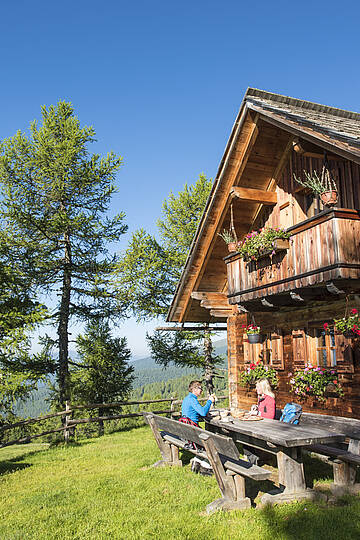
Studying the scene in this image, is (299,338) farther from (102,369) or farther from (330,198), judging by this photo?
(102,369)

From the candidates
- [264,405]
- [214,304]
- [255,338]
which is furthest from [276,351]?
[264,405]

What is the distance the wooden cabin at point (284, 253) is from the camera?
817cm

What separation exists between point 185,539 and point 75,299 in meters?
14.7

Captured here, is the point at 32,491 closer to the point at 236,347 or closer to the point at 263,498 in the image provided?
the point at 263,498

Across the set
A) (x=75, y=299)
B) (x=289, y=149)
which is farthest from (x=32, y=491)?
(x=75, y=299)

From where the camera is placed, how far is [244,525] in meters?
5.47

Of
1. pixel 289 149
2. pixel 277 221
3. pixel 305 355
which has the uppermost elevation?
pixel 289 149

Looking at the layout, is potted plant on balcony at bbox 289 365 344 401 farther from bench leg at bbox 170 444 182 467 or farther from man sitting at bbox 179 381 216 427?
bench leg at bbox 170 444 182 467

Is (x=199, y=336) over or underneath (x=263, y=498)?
over

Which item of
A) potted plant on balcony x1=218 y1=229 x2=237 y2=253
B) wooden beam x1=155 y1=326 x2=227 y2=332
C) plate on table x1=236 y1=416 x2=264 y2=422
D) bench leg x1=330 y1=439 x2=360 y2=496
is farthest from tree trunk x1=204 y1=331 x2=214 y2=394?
bench leg x1=330 y1=439 x2=360 y2=496

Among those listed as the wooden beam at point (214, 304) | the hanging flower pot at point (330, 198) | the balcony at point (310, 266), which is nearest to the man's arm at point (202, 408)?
the balcony at point (310, 266)

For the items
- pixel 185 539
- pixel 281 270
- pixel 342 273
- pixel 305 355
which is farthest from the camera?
pixel 305 355

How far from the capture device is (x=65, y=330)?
18125 millimetres

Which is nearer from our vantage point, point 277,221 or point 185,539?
point 185,539
